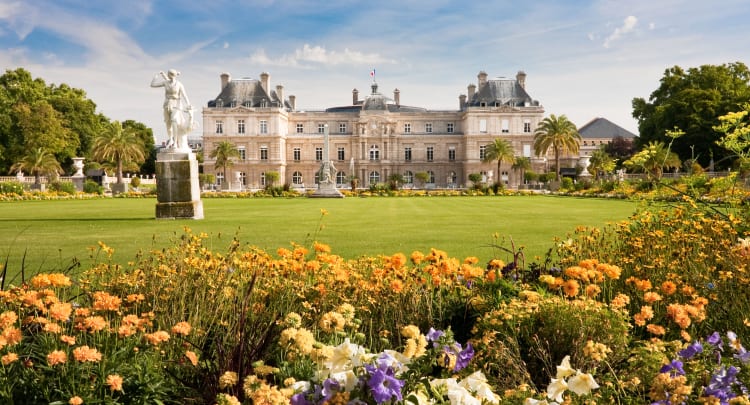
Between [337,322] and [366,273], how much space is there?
10.9 feet

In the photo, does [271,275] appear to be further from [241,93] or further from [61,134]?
[241,93]

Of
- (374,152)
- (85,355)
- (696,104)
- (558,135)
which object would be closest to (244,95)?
(374,152)

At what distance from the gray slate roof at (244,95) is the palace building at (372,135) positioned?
0.13m

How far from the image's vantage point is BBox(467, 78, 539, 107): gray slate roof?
Result: 7488 cm

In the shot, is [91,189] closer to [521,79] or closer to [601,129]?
[521,79]

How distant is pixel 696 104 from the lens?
47.8 metres

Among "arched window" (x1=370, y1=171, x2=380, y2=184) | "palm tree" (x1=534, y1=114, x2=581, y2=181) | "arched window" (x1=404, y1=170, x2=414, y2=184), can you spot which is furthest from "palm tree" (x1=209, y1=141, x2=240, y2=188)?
"palm tree" (x1=534, y1=114, x2=581, y2=181)

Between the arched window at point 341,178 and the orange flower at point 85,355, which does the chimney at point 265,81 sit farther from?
the orange flower at point 85,355

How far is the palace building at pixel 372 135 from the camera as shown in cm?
7406

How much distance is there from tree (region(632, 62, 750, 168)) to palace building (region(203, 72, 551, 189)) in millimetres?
20343

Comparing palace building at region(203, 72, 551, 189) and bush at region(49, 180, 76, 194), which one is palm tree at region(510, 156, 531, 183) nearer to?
palace building at region(203, 72, 551, 189)

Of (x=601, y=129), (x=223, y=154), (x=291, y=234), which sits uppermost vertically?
(x=601, y=129)

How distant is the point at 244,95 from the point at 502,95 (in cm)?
3391

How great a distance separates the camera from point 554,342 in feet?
13.6
